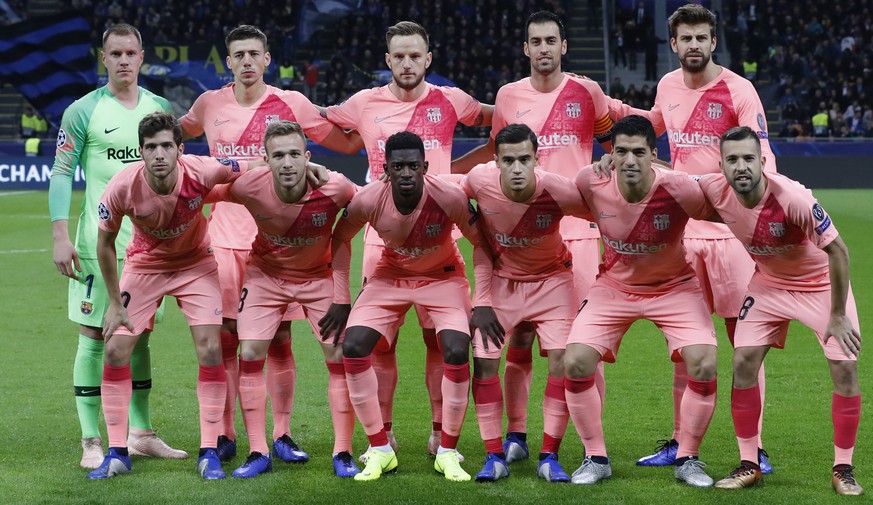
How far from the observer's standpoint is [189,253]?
6.42m

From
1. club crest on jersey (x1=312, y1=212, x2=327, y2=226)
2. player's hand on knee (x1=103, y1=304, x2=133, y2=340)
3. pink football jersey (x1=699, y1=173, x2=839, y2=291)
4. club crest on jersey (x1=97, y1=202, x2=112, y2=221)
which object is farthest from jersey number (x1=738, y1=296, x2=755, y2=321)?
club crest on jersey (x1=97, y1=202, x2=112, y2=221)

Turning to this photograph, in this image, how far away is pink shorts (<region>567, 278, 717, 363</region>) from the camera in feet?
19.6

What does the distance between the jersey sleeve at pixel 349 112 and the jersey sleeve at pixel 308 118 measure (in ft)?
0.19

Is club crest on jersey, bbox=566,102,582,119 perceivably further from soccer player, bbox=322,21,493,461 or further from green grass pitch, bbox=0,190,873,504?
green grass pitch, bbox=0,190,873,504

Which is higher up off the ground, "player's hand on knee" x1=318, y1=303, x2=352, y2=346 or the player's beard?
the player's beard

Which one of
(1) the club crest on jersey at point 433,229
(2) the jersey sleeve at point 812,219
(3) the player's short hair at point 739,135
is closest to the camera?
(2) the jersey sleeve at point 812,219

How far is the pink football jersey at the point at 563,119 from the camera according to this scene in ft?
22.6

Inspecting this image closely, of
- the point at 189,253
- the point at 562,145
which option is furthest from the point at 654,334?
the point at 189,253

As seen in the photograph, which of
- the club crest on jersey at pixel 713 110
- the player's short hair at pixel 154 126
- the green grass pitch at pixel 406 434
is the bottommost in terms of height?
the green grass pitch at pixel 406 434

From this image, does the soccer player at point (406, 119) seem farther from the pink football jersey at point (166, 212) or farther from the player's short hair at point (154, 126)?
the player's short hair at point (154, 126)

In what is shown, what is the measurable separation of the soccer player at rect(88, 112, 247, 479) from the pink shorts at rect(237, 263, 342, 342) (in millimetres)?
178

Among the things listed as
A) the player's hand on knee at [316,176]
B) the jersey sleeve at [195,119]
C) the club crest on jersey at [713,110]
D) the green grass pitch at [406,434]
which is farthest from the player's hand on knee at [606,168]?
the jersey sleeve at [195,119]

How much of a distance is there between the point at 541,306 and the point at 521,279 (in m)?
0.20

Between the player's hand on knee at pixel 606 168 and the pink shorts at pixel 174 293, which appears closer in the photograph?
the player's hand on knee at pixel 606 168
